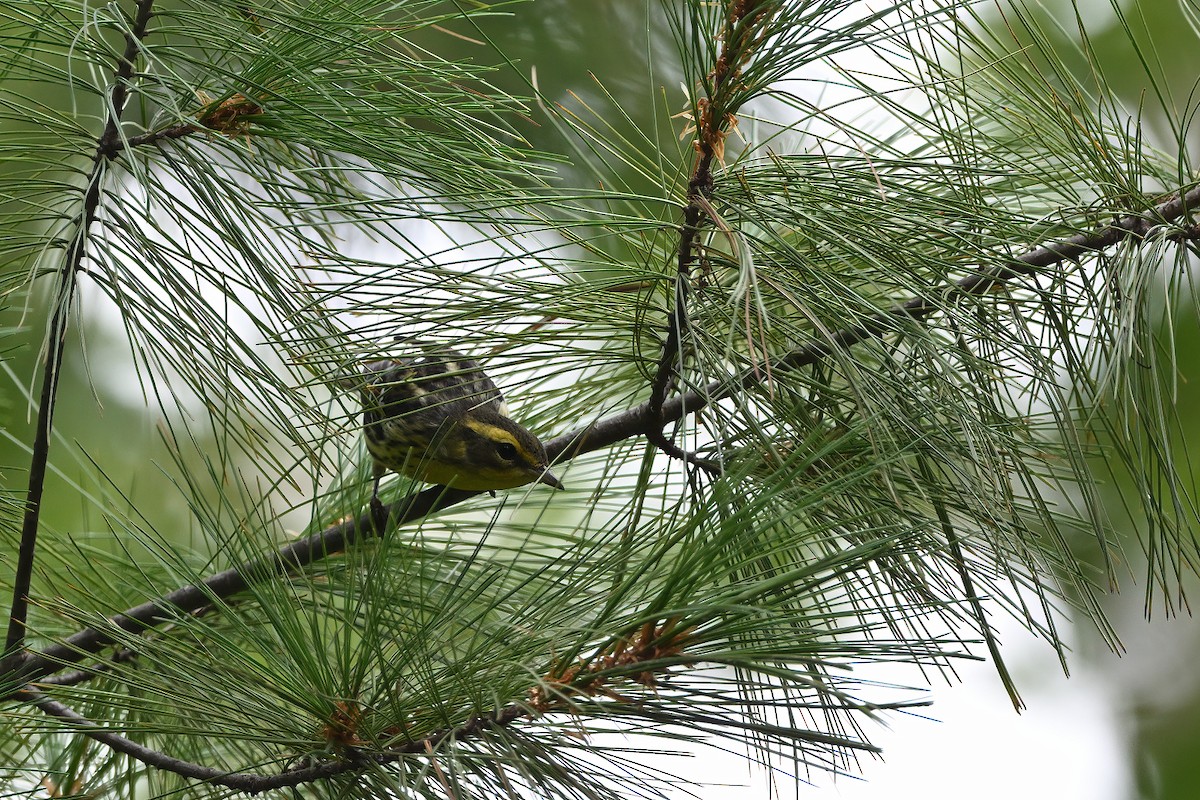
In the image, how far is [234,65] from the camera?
1604 millimetres

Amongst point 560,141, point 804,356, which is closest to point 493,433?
point 804,356

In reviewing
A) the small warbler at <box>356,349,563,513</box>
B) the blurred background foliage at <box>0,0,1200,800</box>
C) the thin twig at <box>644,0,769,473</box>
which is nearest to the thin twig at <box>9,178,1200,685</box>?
the thin twig at <box>644,0,769,473</box>

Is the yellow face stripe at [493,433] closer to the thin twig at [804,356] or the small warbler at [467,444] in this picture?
the small warbler at [467,444]

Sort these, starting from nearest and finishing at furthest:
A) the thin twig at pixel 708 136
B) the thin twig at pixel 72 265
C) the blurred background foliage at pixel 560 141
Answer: the thin twig at pixel 708 136 → the thin twig at pixel 72 265 → the blurred background foliage at pixel 560 141

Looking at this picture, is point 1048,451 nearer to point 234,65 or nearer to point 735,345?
point 735,345

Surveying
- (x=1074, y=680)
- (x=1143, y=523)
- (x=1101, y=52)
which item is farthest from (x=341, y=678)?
(x=1074, y=680)

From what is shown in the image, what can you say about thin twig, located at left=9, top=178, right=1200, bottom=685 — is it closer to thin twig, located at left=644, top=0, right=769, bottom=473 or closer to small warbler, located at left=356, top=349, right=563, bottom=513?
thin twig, located at left=644, top=0, right=769, bottom=473

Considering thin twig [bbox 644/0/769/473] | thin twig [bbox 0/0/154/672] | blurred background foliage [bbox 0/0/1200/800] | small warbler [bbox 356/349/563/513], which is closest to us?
thin twig [bbox 644/0/769/473]

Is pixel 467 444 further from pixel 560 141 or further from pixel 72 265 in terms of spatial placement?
pixel 560 141

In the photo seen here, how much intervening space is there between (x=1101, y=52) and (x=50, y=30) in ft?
8.96

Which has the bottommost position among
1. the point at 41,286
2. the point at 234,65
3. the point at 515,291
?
the point at 515,291

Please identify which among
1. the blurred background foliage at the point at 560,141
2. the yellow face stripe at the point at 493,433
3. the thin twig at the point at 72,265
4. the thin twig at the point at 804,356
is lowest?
the thin twig at the point at 804,356

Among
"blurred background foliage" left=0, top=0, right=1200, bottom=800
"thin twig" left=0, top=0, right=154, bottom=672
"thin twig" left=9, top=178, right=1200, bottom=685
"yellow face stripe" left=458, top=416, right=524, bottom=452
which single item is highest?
"blurred background foliage" left=0, top=0, right=1200, bottom=800

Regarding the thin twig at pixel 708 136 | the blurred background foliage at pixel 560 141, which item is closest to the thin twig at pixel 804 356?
the thin twig at pixel 708 136
